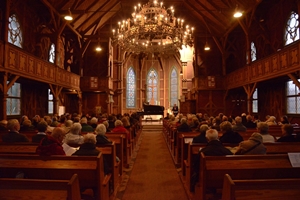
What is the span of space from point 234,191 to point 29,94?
13980 millimetres

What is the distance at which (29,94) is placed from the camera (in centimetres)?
1368

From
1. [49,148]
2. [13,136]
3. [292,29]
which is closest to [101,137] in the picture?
[49,148]

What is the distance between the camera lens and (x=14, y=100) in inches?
480

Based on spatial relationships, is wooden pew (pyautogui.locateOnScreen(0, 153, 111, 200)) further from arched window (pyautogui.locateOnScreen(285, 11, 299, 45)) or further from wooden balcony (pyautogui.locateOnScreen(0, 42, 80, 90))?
arched window (pyautogui.locateOnScreen(285, 11, 299, 45))

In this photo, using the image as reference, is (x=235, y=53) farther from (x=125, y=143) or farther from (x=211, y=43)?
(x=125, y=143)

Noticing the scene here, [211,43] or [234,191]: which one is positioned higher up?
[211,43]

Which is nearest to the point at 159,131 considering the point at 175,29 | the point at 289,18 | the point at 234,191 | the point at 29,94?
the point at 175,29

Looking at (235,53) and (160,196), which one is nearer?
(160,196)

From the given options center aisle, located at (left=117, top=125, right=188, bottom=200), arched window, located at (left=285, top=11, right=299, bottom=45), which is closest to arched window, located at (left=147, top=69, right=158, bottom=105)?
arched window, located at (left=285, top=11, right=299, bottom=45)

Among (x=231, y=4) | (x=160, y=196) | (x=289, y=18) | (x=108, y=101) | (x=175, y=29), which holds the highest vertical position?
(x=231, y=4)

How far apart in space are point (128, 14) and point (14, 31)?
35.4ft

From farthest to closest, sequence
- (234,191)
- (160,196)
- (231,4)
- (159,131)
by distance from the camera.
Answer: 1. (159,131)
2. (231,4)
3. (160,196)
4. (234,191)

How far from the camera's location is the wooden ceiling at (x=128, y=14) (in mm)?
14537

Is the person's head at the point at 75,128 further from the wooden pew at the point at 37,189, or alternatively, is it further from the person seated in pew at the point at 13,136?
the wooden pew at the point at 37,189
